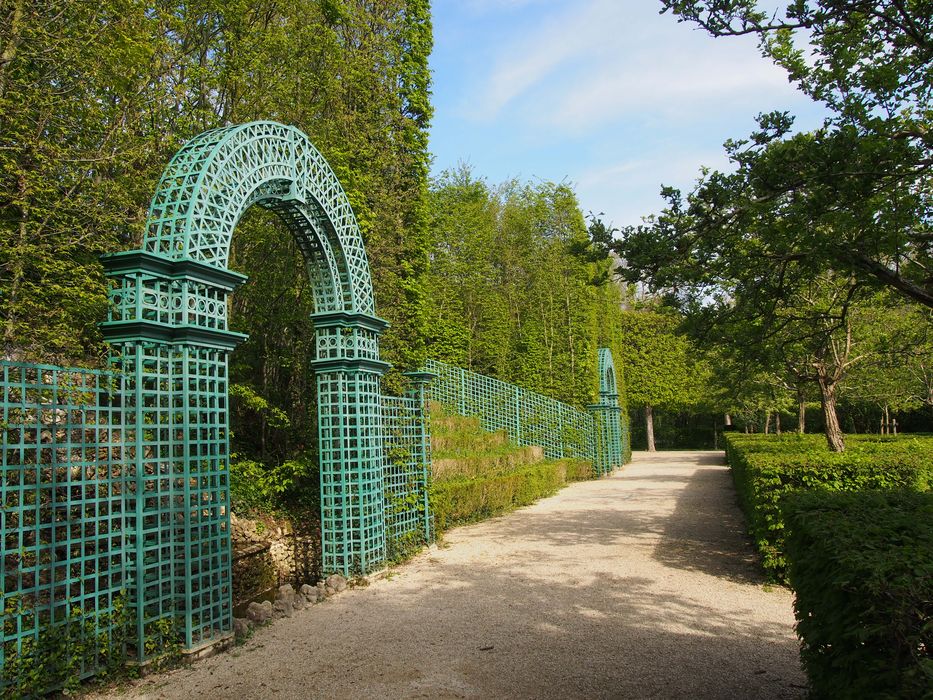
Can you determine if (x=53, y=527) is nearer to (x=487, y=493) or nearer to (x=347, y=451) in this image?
(x=347, y=451)

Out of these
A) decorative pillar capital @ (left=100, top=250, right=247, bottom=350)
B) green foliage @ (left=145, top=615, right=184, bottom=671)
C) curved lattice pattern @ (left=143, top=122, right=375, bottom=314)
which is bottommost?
green foliage @ (left=145, top=615, right=184, bottom=671)

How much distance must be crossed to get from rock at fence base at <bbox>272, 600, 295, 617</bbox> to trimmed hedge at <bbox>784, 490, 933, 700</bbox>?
3.95 metres

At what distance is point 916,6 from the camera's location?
4754 mm

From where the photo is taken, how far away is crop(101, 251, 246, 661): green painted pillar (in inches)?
156

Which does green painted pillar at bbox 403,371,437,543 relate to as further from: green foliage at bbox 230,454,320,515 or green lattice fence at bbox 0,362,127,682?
green lattice fence at bbox 0,362,127,682

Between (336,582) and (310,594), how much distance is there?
36cm

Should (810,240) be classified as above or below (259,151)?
below

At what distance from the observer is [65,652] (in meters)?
3.47

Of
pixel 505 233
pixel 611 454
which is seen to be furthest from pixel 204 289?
pixel 505 233

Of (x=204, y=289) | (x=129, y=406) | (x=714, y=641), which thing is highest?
(x=204, y=289)

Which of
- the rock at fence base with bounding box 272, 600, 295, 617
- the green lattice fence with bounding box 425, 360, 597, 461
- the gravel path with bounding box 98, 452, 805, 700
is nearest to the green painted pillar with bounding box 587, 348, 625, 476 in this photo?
the green lattice fence with bounding box 425, 360, 597, 461

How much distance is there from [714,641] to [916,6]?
4.93 meters

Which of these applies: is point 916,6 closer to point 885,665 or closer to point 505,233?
point 885,665

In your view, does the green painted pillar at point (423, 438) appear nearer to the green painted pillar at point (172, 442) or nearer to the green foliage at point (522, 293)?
the green painted pillar at point (172, 442)
